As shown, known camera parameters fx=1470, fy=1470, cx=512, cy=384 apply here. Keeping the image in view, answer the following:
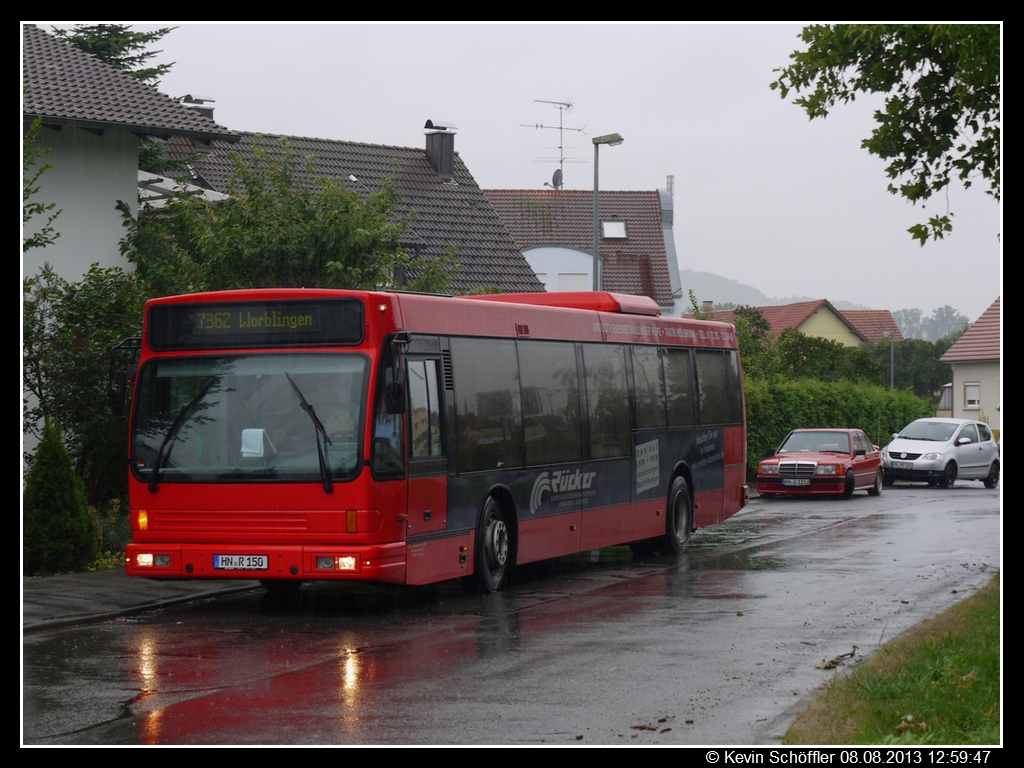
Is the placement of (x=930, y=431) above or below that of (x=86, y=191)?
below

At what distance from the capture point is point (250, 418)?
41.6ft

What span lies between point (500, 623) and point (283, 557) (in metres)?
1.92

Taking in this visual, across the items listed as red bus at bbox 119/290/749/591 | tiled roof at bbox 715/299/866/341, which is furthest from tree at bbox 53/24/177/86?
tiled roof at bbox 715/299/866/341

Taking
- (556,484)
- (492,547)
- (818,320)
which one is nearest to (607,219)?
(818,320)

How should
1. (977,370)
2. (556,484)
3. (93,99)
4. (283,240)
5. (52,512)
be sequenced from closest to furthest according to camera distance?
(556,484) < (52,512) < (283,240) < (93,99) < (977,370)

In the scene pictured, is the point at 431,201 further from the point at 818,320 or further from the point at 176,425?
the point at 818,320

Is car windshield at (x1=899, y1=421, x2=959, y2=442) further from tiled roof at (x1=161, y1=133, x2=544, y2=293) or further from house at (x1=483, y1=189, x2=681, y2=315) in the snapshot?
house at (x1=483, y1=189, x2=681, y2=315)

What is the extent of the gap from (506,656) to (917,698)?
3.31 meters

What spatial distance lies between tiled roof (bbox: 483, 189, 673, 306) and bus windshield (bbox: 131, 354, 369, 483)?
181 ft

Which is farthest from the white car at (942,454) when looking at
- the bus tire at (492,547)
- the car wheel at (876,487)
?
the bus tire at (492,547)

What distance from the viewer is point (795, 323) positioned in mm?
107312

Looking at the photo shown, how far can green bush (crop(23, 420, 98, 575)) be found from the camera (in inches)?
628

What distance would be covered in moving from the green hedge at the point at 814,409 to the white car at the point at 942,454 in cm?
290
